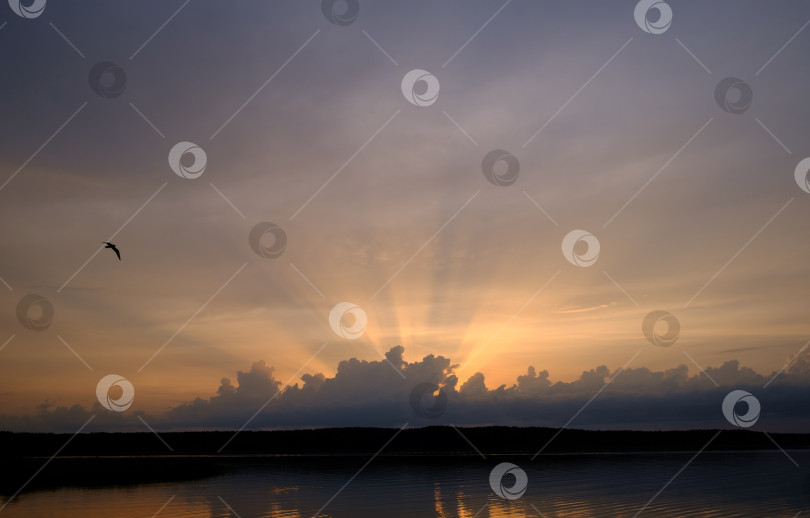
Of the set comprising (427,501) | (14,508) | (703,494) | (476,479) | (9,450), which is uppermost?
(9,450)

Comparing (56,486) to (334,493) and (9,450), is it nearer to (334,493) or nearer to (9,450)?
(334,493)

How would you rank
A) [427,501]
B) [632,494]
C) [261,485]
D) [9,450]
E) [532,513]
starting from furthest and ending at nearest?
1. [9,450]
2. [261,485]
3. [632,494]
4. [427,501]
5. [532,513]

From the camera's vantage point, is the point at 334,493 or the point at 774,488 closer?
the point at 334,493

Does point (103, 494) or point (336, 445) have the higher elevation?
point (336, 445)

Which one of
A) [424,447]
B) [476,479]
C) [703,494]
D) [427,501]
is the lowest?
[427,501]

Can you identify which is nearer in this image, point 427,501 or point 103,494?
point 427,501

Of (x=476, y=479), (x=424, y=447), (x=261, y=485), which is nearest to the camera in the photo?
(x=261, y=485)

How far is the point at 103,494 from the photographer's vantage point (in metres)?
49.2

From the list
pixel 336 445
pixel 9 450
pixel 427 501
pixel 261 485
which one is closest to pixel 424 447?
pixel 336 445

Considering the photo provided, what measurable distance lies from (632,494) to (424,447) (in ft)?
466

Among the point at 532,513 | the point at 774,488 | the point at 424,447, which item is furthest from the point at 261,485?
the point at 424,447

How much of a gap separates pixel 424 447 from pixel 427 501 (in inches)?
5760

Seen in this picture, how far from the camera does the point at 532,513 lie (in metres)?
36.2

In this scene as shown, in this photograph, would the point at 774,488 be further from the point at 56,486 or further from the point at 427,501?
the point at 56,486
